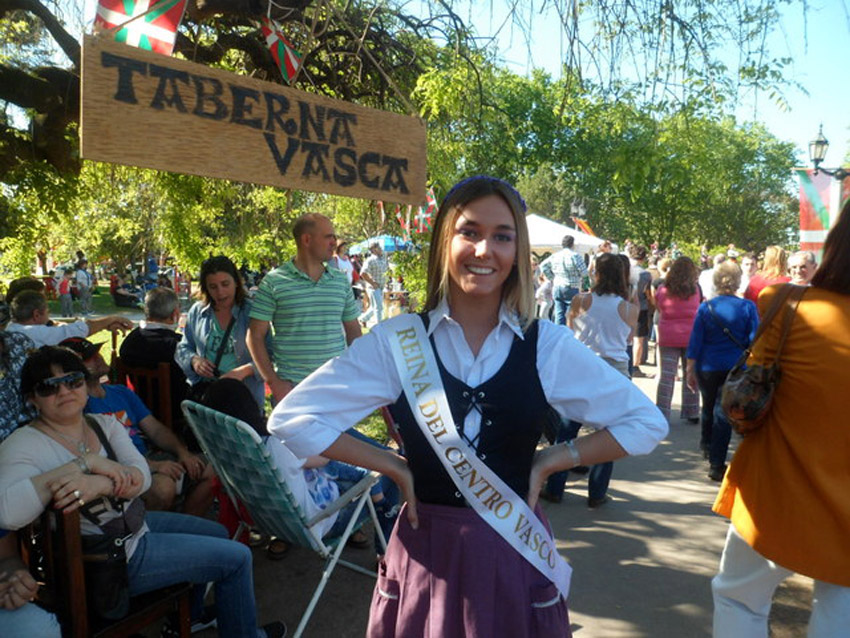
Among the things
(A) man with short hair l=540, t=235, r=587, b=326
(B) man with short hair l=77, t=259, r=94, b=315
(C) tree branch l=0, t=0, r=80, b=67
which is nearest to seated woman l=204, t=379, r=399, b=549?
(C) tree branch l=0, t=0, r=80, b=67

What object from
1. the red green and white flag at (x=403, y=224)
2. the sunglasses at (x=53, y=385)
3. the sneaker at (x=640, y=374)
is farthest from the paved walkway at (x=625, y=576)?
the sneaker at (x=640, y=374)

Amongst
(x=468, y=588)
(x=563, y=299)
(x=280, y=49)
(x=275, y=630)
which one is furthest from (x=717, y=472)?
(x=563, y=299)

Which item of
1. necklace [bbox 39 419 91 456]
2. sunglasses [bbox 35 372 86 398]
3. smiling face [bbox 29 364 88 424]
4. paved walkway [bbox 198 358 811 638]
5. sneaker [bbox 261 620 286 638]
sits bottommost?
paved walkway [bbox 198 358 811 638]

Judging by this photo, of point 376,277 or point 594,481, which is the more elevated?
point 376,277

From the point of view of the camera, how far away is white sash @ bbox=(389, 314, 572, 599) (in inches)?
57.5

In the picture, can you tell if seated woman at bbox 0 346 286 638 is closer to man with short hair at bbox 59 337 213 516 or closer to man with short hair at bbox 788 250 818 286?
man with short hair at bbox 59 337 213 516

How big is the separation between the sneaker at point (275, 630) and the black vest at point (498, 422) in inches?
65.0

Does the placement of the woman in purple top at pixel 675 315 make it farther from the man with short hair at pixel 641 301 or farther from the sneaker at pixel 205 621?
the sneaker at pixel 205 621

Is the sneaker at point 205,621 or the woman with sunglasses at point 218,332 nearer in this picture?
the sneaker at point 205,621

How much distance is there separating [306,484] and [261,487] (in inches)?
10.1

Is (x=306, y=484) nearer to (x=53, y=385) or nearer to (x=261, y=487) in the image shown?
(x=261, y=487)

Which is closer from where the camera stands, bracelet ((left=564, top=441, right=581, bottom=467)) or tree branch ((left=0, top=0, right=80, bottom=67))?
bracelet ((left=564, top=441, right=581, bottom=467))

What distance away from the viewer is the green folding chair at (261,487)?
2.50 meters

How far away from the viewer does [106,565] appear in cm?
208
